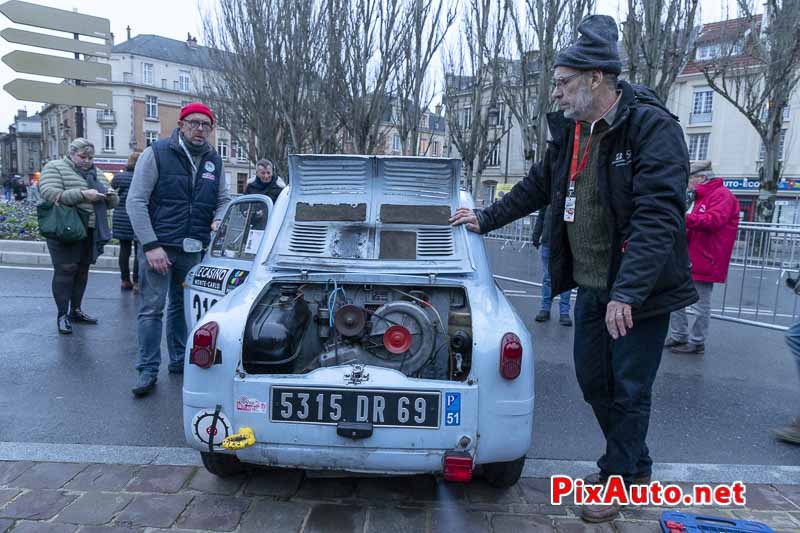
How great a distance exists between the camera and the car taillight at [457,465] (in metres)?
2.54

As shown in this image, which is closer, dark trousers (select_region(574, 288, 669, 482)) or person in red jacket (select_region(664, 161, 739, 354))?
dark trousers (select_region(574, 288, 669, 482))

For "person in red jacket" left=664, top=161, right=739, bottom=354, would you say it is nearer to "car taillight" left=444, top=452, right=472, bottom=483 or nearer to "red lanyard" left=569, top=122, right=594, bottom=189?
"red lanyard" left=569, top=122, right=594, bottom=189

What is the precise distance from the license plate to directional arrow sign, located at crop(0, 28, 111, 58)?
10334mm

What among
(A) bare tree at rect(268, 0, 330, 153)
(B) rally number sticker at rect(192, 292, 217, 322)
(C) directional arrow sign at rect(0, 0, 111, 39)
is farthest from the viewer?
(A) bare tree at rect(268, 0, 330, 153)

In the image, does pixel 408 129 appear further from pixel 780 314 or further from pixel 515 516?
pixel 515 516

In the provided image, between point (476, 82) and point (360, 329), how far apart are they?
2097 centimetres

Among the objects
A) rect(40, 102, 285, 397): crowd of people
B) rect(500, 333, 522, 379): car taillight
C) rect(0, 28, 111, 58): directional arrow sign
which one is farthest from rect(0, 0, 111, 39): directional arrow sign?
rect(500, 333, 522, 379): car taillight

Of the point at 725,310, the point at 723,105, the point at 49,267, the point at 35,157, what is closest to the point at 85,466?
the point at 725,310

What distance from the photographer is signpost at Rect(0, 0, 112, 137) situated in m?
9.70

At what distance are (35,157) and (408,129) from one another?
115 metres

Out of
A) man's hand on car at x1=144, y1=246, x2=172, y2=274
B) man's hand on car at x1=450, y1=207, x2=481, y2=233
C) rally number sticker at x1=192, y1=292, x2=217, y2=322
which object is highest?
man's hand on car at x1=450, y1=207, x2=481, y2=233

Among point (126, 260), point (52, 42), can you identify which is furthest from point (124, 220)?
point (52, 42)

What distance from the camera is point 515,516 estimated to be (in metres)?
2.85

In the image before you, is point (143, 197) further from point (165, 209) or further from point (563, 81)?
point (563, 81)
